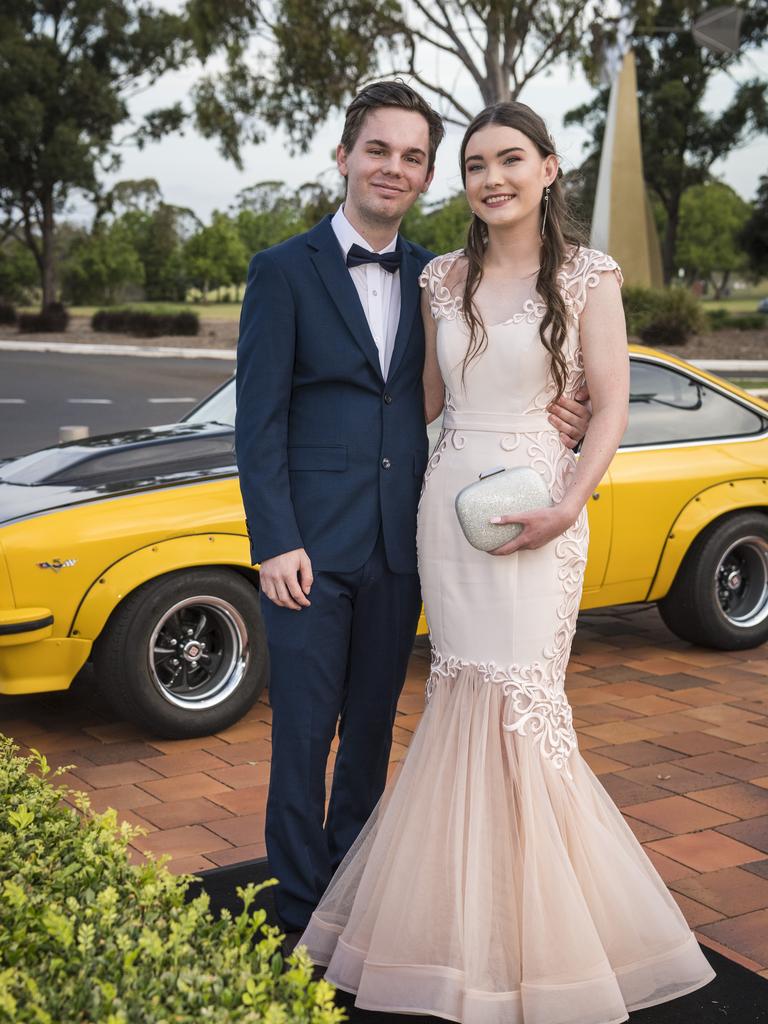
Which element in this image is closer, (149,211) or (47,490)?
(47,490)

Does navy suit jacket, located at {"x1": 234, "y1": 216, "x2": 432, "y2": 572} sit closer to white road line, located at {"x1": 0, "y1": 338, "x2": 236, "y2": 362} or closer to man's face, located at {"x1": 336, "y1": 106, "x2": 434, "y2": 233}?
man's face, located at {"x1": 336, "y1": 106, "x2": 434, "y2": 233}

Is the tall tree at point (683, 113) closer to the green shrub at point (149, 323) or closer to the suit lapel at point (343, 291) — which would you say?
the green shrub at point (149, 323)

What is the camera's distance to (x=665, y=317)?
26.8 meters

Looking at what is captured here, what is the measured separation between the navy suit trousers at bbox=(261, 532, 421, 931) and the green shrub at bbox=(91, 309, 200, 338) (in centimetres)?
3256

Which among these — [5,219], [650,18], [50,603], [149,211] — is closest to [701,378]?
[50,603]

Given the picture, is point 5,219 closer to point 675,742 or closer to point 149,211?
point 149,211

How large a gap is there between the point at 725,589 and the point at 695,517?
0.56 meters

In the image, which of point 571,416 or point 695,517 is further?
point 695,517

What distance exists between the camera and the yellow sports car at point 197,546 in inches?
179

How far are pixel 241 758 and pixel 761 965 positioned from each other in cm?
219

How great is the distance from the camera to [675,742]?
494 cm

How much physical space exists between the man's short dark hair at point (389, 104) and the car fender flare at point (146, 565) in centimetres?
204

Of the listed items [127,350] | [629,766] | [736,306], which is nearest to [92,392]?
[127,350]

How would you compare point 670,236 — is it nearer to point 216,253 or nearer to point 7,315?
point 7,315
